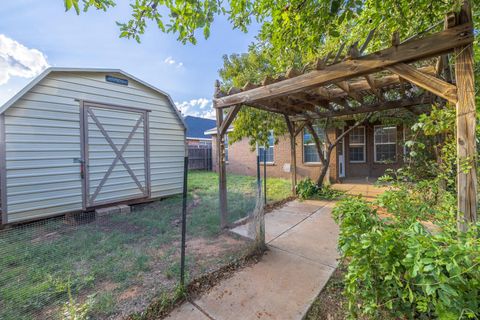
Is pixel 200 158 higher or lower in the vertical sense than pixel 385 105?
lower

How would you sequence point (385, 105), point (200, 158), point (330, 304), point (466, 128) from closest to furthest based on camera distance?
point (466, 128) < point (330, 304) < point (385, 105) < point (200, 158)

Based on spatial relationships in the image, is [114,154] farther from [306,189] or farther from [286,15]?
[306,189]

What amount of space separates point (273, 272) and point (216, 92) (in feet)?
10.8

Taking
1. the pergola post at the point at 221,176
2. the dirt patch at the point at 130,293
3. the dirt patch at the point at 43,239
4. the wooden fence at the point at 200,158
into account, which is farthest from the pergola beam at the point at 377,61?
the wooden fence at the point at 200,158

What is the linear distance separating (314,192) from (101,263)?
19.6 feet

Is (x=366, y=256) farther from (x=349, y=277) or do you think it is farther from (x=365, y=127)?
(x=365, y=127)

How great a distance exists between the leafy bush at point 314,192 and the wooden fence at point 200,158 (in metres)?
9.06

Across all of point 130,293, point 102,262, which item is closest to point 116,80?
point 102,262

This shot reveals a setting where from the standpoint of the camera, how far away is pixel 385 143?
9.12m

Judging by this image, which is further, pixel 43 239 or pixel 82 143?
pixel 82 143

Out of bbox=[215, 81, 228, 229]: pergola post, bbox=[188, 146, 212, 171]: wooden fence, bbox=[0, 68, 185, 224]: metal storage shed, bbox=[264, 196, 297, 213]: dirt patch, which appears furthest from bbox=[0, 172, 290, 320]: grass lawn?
bbox=[188, 146, 212, 171]: wooden fence

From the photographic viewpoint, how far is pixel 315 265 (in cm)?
287

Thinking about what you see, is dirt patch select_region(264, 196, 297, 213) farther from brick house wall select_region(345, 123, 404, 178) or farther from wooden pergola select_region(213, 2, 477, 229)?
brick house wall select_region(345, 123, 404, 178)

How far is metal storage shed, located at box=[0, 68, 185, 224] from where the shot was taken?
425cm
